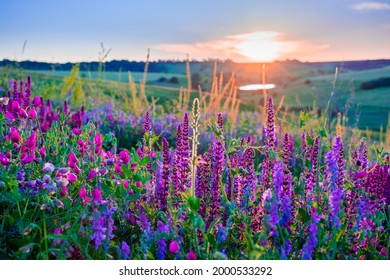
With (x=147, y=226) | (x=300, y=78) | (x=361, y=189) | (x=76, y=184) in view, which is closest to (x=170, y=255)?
(x=147, y=226)

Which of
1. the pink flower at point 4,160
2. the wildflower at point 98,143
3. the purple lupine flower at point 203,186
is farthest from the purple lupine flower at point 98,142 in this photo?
the purple lupine flower at point 203,186

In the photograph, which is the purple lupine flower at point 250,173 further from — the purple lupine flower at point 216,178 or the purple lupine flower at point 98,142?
the purple lupine flower at point 98,142

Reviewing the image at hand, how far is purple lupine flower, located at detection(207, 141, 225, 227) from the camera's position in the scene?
9.33 ft

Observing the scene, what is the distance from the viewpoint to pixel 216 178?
2908 millimetres

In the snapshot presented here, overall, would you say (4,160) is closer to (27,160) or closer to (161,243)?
(27,160)

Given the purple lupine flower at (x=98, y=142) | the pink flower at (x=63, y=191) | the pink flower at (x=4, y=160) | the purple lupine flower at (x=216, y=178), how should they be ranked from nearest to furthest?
the purple lupine flower at (x=216, y=178) → the pink flower at (x=63, y=191) → the pink flower at (x=4, y=160) → the purple lupine flower at (x=98, y=142)

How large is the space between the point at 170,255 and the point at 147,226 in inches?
8.2

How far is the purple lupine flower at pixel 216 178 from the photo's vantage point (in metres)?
2.84

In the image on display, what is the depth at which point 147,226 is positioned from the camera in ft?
9.46

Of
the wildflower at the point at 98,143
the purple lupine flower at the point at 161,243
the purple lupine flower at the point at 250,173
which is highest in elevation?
the wildflower at the point at 98,143

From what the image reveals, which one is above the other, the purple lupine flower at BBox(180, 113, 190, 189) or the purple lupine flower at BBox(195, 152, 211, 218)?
the purple lupine flower at BBox(180, 113, 190, 189)

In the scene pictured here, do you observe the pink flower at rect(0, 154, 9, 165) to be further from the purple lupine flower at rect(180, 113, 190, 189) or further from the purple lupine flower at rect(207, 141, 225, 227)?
the purple lupine flower at rect(207, 141, 225, 227)

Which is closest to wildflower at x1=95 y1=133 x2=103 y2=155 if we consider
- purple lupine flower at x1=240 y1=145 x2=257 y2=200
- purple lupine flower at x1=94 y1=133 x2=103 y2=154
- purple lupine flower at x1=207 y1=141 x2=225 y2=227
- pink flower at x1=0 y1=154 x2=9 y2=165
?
purple lupine flower at x1=94 y1=133 x2=103 y2=154
